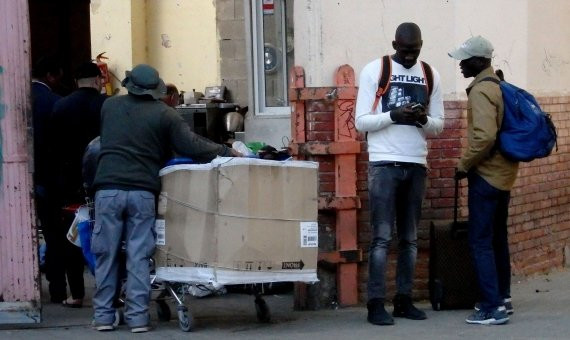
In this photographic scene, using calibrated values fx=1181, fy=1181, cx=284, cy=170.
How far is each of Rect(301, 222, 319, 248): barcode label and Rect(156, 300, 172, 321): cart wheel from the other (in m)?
1.25

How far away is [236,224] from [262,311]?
39.4 inches

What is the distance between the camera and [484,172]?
7.77m

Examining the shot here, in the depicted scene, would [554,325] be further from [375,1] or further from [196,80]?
[196,80]

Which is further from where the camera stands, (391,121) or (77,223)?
(77,223)

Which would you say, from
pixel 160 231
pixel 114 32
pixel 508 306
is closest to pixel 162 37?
pixel 114 32

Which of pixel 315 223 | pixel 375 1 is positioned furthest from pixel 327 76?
pixel 315 223

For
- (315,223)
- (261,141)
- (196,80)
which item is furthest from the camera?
(196,80)

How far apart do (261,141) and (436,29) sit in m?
2.20

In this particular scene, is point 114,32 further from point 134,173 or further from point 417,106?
point 417,106

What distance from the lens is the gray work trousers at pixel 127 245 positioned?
24.9 feet

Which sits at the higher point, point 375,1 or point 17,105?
point 375,1

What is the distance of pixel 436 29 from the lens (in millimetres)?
8648

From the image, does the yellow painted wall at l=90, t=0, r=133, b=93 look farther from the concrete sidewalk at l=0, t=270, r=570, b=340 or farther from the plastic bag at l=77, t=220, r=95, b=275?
the plastic bag at l=77, t=220, r=95, b=275

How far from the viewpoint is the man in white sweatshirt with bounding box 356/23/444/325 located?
7.77 m
